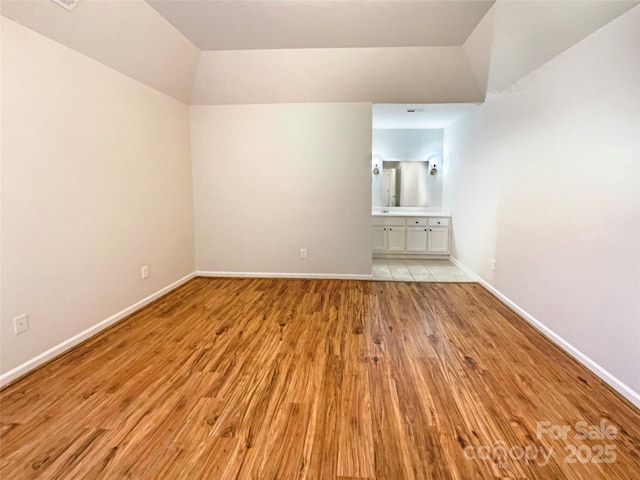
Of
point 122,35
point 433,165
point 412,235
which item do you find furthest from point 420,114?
point 122,35

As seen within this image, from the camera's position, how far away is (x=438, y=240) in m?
5.65

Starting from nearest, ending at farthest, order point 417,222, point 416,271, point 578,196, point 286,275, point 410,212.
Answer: point 578,196 < point 286,275 < point 416,271 < point 417,222 < point 410,212

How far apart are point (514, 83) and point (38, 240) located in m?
4.45

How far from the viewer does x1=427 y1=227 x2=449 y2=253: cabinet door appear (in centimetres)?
563

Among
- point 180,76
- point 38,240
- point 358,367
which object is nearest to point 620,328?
point 358,367

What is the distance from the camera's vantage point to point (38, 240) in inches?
91.4

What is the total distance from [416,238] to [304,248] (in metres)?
2.21

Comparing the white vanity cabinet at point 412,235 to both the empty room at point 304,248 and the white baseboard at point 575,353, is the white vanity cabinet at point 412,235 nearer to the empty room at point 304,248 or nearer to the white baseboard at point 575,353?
the empty room at point 304,248

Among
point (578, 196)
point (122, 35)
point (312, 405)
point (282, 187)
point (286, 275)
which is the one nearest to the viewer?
point (312, 405)

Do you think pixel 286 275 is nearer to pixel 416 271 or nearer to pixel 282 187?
pixel 282 187

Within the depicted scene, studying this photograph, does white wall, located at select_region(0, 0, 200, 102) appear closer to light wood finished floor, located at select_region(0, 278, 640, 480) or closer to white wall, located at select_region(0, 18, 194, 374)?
white wall, located at select_region(0, 18, 194, 374)

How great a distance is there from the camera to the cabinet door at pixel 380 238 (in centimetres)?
568

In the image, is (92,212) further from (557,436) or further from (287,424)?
(557,436)

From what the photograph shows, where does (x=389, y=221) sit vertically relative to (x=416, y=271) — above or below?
above
